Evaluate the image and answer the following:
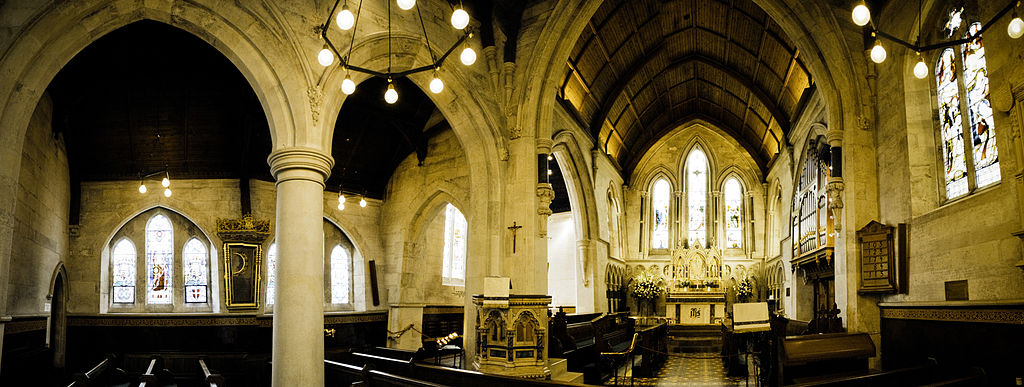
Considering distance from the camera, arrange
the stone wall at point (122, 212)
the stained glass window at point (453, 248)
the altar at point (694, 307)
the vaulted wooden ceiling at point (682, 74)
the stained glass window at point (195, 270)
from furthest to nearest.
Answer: the altar at point (694, 307) → the stained glass window at point (453, 248) → the vaulted wooden ceiling at point (682, 74) → the stained glass window at point (195, 270) → the stone wall at point (122, 212)

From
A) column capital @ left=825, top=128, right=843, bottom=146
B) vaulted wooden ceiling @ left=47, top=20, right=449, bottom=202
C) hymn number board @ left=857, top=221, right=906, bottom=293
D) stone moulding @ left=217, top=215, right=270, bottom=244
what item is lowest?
hymn number board @ left=857, top=221, right=906, bottom=293

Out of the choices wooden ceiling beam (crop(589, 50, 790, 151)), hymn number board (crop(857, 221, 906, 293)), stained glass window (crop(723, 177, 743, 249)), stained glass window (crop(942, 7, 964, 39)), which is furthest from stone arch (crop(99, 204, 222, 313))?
stained glass window (crop(723, 177, 743, 249))

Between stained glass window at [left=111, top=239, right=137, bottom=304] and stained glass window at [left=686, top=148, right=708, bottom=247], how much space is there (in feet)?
61.0

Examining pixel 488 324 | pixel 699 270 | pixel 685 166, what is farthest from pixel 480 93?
pixel 685 166

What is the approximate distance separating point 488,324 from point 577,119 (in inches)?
387

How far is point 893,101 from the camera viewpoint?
31.1ft

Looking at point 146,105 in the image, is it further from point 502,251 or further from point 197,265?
point 502,251

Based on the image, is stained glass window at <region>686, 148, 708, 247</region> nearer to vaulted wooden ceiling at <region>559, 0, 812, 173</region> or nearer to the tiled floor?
vaulted wooden ceiling at <region>559, 0, 812, 173</region>

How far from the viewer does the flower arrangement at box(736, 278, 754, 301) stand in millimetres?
23234

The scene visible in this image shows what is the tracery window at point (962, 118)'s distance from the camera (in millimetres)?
7633

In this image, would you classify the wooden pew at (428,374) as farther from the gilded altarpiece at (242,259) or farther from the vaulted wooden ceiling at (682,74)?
the vaulted wooden ceiling at (682,74)

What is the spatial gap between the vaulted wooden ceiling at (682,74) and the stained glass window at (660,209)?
1.61 m

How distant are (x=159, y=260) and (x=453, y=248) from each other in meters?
6.80

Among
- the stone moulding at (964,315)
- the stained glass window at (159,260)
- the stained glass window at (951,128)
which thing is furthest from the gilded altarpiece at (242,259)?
the stained glass window at (951,128)
